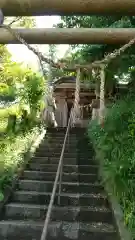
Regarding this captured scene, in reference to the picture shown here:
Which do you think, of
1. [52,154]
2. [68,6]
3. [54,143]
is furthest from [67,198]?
[54,143]

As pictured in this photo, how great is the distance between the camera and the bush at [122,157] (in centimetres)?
433

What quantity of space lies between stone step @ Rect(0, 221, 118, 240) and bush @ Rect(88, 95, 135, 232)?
449 millimetres

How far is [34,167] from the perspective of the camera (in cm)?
720

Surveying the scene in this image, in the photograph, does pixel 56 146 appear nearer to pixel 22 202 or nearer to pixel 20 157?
pixel 20 157

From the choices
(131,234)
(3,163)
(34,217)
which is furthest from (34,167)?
(131,234)

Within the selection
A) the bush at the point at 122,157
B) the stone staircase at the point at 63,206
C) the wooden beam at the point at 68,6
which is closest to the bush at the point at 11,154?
the stone staircase at the point at 63,206

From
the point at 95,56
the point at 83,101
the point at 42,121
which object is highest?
the point at 95,56

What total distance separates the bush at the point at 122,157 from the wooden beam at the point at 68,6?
218cm

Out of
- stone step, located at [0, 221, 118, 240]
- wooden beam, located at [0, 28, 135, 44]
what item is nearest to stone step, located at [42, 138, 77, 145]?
stone step, located at [0, 221, 118, 240]

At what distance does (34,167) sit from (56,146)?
2081mm

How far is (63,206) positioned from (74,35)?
2.95 meters

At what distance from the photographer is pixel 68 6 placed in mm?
3426

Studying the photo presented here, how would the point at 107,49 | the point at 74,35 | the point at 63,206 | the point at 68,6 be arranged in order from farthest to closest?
the point at 107,49
the point at 63,206
the point at 74,35
the point at 68,6

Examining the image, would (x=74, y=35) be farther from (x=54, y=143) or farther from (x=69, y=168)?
(x=54, y=143)
